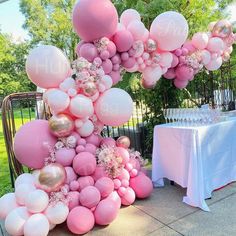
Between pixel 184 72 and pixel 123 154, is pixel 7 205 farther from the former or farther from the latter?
pixel 184 72

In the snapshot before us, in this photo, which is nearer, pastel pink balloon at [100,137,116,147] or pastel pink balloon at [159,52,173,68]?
pastel pink balloon at [100,137,116,147]

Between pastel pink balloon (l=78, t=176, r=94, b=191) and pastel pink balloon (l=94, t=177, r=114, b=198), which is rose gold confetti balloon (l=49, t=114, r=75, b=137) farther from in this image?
pastel pink balloon (l=94, t=177, r=114, b=198)

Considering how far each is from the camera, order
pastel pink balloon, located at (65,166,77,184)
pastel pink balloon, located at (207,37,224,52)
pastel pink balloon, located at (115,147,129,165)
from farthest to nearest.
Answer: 1. pastel pink balloon, located at (207,37,224,52)
2. pastel pink balloon, located at (115,147,129,165)
3. pastel pink balloon, located at (65,166,77,184)

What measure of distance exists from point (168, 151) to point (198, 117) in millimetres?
531

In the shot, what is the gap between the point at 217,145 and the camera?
3.17 metres

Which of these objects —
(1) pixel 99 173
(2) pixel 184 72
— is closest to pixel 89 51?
(1) pixel 99 173

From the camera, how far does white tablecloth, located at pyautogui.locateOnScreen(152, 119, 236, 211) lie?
9.44 feet

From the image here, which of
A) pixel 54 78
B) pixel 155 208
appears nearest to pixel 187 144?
pixel 155 208

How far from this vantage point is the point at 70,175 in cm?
267

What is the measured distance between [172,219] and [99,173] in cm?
83

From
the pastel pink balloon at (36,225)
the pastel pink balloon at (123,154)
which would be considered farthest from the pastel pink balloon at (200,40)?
the pastel pink balloon at (36,225)

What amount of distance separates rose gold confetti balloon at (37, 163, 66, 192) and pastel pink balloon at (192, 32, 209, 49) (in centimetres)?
230

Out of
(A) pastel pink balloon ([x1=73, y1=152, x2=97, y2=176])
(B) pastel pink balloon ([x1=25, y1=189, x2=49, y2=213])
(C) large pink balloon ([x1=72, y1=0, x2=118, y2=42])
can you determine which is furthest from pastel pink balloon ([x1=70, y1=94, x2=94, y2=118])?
(B) pastel pink balloon ([x1=25, y1=189, x2=49, y2=213])

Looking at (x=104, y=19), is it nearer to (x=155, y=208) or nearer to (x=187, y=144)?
(x=187, y=144)
